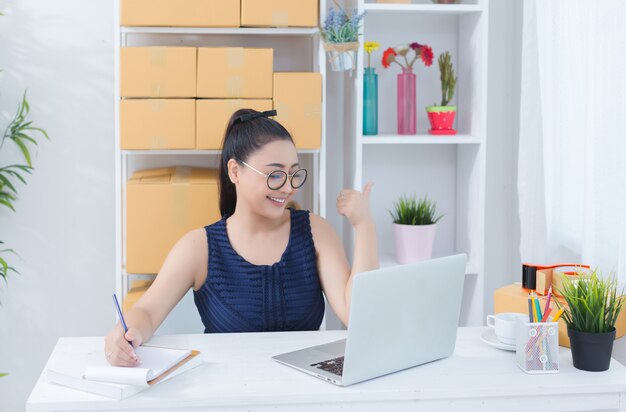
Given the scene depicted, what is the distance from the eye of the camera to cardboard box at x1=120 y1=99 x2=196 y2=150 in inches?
99.4

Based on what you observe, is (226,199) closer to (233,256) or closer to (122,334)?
(233,256)

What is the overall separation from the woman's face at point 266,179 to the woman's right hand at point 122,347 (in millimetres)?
523

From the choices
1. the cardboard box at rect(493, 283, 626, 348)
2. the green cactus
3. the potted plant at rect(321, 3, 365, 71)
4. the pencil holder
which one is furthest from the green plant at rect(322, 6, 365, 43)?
the pencil holder

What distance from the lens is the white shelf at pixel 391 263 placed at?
2.80m

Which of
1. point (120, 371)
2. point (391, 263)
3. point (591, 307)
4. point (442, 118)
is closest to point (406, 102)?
point (442, 118)

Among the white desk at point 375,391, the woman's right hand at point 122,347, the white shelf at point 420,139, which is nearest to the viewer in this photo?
the white desk at point 375,391

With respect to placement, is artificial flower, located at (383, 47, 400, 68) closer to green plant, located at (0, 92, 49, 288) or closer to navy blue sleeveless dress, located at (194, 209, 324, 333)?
navy blue sleeveless dress, located at (194, 209, 324, 333)

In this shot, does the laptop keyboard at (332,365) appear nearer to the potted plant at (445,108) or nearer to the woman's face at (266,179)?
the woman's face at (266,179)

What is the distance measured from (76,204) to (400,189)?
4.08 ft

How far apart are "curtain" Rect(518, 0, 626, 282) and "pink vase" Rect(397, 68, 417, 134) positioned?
0.42 metres

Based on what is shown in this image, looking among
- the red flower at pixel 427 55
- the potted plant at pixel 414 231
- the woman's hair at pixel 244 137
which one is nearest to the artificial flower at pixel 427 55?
the red flower at pixel 427 55

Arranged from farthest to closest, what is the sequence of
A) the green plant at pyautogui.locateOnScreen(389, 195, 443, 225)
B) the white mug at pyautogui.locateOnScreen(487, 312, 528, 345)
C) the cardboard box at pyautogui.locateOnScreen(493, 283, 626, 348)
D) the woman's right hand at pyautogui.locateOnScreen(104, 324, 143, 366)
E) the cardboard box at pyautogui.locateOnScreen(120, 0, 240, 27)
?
1. the green plant at pyautogui.locateOnScreen(389, 195, 443, 225)
2. the cardboard box at pyautogui.locateOnScreen(120, 0, 240, 27)
3. the cardboard box at pyautogui.locateOnScreen(493, 283, 626, 348)
4. the white mug at pyautogui.locateOnScreen(487, 312, 528, 345)
5. the woman's right hand at pyautogui.locateOnScreen(104, 324, 143, 366)

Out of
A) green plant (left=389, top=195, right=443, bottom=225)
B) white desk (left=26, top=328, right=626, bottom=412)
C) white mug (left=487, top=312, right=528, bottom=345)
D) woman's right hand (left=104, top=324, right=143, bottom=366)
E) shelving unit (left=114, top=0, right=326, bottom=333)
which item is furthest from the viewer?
green plant (left=389, top=195, right=443, bottom=225)

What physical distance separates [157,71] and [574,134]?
1313 mm
